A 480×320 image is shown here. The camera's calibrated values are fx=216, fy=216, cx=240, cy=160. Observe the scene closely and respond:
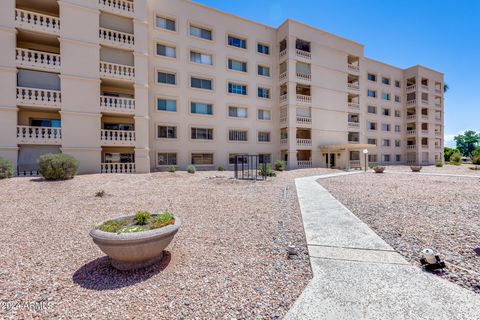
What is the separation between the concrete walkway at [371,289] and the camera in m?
2.88

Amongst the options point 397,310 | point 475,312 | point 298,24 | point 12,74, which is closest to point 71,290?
point 397,310

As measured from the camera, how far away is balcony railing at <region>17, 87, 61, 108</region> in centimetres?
1611

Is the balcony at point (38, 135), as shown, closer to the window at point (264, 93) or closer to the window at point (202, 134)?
the window at point (202, 134)

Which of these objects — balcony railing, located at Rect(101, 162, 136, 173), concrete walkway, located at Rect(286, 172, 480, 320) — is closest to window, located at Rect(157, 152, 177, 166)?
balcony railing, located at Rect(101, 162, 136, 173)

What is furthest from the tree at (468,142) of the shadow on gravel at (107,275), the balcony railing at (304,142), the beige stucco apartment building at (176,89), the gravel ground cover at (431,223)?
the shadow on gravel at (107,275)

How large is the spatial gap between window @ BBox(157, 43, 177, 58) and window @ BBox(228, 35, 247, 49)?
23.2 ft

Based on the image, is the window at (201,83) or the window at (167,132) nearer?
the window at (167,132)

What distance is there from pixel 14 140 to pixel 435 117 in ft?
208

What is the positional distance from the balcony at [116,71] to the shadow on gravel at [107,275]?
745 inches

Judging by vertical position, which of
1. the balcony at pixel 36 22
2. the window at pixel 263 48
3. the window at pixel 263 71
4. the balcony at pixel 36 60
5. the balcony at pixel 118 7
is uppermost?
the window at pixel 263 48

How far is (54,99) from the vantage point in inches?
674

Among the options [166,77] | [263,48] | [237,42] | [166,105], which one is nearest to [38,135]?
[166,105]

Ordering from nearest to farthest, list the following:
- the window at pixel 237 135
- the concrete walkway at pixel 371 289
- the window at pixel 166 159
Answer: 1. the concrete walkway at pixel 371 289
2. the window at pixel 166 159
3. the window at pixel 237 135

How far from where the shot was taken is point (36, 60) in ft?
55.2
